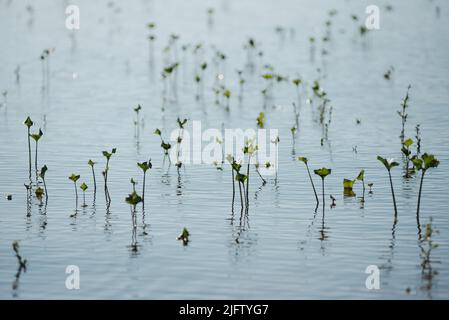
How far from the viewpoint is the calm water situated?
1023 centimetres

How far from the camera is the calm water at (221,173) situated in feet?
33.6

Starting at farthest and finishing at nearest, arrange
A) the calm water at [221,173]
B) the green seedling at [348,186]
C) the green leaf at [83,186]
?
the green seedling at [348,186] → the green leaf at [83,186] → the calm water at [221,173]

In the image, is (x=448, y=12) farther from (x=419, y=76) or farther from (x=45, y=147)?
(x=45, y=147)

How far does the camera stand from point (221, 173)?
50.0ft

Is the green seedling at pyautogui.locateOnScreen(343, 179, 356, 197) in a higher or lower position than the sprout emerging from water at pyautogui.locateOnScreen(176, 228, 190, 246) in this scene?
higher

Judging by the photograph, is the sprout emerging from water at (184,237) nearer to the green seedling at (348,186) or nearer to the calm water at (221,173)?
the calm water at (221,173)

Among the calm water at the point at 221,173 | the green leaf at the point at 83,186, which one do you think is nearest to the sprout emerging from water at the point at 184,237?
the calm water at the point at 221,173

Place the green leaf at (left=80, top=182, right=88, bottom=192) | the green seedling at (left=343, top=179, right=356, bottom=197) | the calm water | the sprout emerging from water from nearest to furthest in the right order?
1. the calm water
2. the sprout emerging from water
3. the green leaf at (left=80, top=182, right=88, bottom=192)
4. the green seedling at (left=343, top=179, right=356, bottom=197)

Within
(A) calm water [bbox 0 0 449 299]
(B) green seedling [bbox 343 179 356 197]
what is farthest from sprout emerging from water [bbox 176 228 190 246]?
(B) green seedling [bbox 343 179 356 197]

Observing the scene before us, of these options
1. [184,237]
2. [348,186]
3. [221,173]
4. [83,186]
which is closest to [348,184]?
[348,186]

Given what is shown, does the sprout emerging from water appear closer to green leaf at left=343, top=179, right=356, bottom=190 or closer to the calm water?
the calm water

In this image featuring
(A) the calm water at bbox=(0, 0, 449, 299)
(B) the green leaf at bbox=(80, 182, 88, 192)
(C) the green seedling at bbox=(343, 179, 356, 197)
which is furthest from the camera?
(C) the green seedling at bbox=(343, 179, 356, 197)

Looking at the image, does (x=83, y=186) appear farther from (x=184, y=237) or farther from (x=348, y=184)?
(x=348, y=184)
